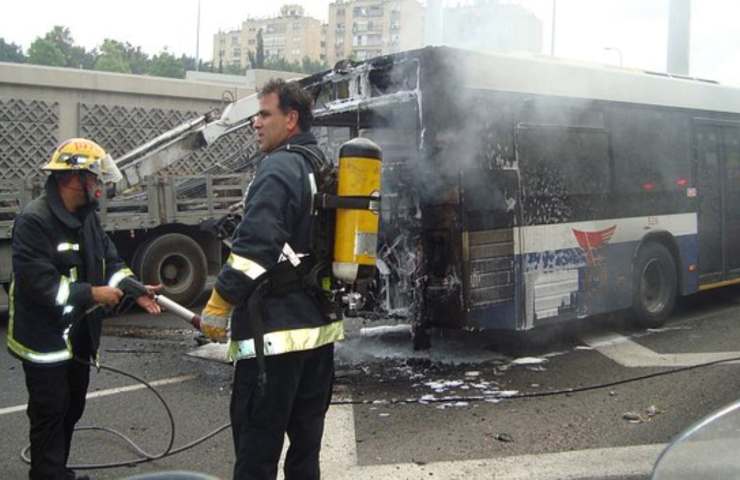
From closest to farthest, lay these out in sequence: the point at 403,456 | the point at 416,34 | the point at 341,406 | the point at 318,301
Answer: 1. the point at 318,301
2. the point at 403,456
3. the point at 341,406
4. the point at 416,34

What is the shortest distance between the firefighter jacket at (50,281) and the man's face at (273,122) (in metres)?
1.22

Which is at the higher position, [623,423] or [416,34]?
[416,34]

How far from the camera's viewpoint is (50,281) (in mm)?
3445

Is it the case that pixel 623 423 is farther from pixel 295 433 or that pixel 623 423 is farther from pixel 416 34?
pixel 416 34

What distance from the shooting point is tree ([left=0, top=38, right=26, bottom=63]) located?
76938 millimetres

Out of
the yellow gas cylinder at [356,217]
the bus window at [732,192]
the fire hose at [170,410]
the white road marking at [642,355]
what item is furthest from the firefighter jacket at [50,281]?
the bus window at [732,192]

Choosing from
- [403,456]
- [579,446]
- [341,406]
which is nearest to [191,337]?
[341,406]

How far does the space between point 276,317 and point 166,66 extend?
77.2m

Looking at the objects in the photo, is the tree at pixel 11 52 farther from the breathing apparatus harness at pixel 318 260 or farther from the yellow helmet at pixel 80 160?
the breathing apparatus harness at pixel 318 260

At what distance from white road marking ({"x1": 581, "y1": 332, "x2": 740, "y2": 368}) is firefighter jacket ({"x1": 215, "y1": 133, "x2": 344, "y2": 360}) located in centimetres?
434

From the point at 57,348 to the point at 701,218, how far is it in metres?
7.53

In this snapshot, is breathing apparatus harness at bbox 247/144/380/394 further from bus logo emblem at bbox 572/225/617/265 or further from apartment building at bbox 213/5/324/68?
apartment building at bbox 213/5/324/68

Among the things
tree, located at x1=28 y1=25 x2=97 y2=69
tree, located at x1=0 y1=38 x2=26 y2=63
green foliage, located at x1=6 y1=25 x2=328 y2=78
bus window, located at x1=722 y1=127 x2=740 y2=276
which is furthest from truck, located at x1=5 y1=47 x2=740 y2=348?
tree, located at x1=0 y1=38 x2=26 y2=63

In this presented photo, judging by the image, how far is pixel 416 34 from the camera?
8555 mm
